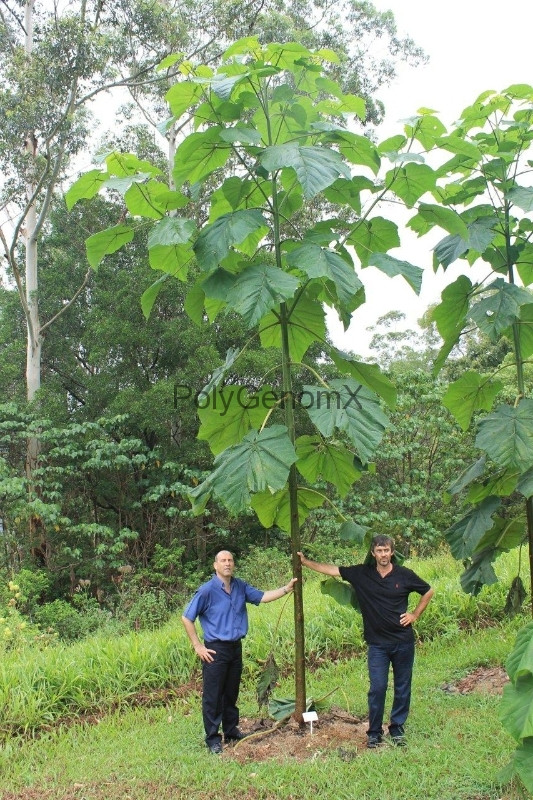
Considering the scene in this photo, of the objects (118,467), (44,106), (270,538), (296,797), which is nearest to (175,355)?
(118,467)

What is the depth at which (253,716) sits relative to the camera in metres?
4.10

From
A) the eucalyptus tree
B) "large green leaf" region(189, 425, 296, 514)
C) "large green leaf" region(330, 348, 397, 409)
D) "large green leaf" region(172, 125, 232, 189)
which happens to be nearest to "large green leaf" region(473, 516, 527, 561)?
"large green leaf" region(330, 348, 397, 409)

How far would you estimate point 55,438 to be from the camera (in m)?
10.6


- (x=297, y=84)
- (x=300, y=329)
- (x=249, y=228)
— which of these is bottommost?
(x=300, y=329)

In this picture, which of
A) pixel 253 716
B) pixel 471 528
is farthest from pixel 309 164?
pixel 253 716

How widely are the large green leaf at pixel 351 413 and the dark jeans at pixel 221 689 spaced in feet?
4.21

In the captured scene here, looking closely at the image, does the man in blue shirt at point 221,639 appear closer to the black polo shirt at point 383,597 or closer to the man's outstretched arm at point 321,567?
the man's outstretched arm at point 321,567

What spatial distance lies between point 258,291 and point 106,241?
807 millimetres

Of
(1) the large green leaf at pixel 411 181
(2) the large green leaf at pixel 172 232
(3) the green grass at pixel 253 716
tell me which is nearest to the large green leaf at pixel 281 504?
(3) the green grass at pixel 253 716

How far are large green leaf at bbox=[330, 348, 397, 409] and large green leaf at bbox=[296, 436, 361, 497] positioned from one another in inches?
12.8

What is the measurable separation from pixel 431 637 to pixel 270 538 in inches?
252

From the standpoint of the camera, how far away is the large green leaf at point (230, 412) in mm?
3449

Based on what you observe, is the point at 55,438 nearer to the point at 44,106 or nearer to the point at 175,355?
the point at 175,355

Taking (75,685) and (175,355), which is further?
(175,355)
